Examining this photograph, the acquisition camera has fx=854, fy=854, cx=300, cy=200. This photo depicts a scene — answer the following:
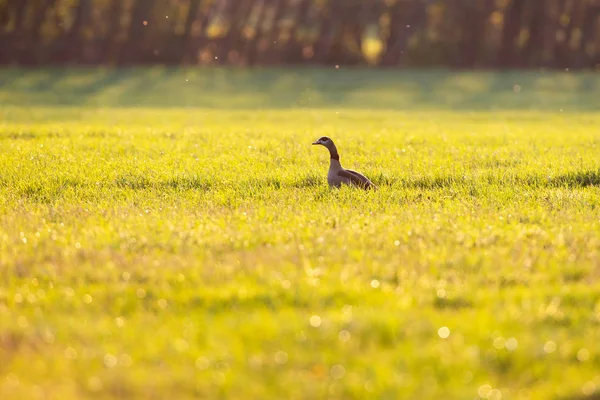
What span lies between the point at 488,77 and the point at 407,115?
1117cm

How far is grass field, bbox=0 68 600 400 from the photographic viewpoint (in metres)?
5.18

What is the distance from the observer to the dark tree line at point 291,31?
117 ft

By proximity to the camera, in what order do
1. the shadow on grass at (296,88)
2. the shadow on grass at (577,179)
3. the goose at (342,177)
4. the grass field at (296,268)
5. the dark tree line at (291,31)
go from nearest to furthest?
the grass field at (296,268) < the goose at (342,177) < the shadow on grass at (577,179) < the shadow on grass at (296,88) < the dark tree line at (291,31)

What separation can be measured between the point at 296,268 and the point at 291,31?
29962 mm

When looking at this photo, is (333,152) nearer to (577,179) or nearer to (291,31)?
(577,179)

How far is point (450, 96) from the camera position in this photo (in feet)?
100

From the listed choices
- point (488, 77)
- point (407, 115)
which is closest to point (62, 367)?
point (407, 115)

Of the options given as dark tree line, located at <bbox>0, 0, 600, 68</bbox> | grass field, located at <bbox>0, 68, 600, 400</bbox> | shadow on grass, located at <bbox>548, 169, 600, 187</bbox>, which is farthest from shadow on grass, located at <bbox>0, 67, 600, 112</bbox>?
shadow on grass, located at <bbox>548, 169, 600, 187</bbox>

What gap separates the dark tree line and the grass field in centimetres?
1961

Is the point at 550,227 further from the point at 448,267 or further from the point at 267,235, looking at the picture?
the point at 267,235

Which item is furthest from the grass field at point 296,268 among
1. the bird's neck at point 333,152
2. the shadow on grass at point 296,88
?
Answer: the shadow on grass at point 296,88

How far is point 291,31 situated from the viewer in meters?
36.2

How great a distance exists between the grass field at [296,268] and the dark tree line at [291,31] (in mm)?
19612

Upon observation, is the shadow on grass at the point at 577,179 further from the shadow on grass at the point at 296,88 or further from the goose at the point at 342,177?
the shadow on grass at the point at 296,88
